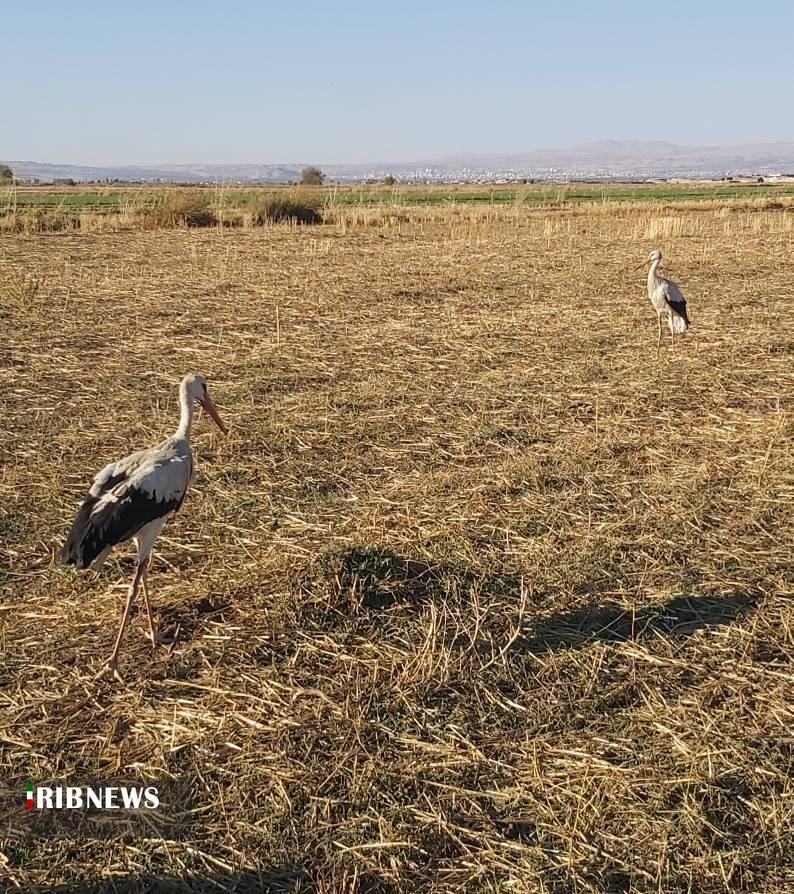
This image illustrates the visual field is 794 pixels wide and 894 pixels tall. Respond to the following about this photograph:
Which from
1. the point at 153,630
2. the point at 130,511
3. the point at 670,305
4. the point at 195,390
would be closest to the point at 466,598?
the point at 153,630

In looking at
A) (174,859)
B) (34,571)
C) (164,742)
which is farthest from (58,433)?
(174,859)

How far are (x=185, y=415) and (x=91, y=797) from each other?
252 centimetres

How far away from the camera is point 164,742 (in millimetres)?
3471

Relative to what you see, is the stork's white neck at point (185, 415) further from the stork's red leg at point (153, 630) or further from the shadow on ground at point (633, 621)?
the shadow on ground at point (633, 621)

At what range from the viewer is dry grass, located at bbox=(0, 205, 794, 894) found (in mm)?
2998

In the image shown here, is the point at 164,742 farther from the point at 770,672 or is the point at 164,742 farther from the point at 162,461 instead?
the point at 770,672

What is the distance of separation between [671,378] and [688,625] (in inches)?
191

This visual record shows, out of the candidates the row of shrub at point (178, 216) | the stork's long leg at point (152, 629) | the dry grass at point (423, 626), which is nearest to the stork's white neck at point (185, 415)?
the dry grass at point (423, 626)

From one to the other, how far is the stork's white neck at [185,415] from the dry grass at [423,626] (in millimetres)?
636

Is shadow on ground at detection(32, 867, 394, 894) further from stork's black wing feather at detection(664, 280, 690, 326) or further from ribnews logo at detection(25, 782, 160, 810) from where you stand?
stork's black wing feather at detection(664, 280, 690, 326)

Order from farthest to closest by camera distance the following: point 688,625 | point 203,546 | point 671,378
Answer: point 671,378 < point 203,546 < point 688,625

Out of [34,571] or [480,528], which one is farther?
[480,528]

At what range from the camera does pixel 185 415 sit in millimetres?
5250

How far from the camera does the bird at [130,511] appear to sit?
13.5 ft
